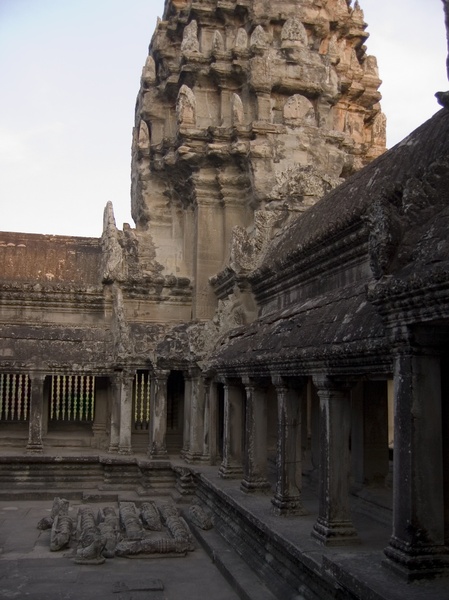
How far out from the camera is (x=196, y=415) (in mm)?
15430

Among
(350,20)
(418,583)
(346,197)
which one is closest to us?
(418,583)

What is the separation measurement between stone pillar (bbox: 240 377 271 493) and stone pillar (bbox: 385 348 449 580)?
5121mm

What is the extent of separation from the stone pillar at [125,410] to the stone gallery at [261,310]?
5cm

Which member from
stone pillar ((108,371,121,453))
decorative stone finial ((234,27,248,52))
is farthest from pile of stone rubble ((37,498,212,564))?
decorative stone finial ((234,27,248,52))

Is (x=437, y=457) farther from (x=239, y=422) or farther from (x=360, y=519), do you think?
(x=239, y=422)

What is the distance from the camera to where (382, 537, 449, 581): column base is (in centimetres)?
553

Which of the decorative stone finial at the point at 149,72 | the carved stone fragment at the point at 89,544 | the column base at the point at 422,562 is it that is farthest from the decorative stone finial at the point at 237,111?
the column base at the point at 422,562

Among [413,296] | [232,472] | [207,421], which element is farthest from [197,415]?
[413,296]

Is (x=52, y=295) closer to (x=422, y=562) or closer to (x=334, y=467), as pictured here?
(x=334, y=467)

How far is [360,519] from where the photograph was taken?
31.6 feet

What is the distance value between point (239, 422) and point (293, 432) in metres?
3.38

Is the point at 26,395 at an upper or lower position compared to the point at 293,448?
upper

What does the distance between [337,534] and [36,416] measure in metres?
10.1

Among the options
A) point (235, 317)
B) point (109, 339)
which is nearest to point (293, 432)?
point (235, 317)
